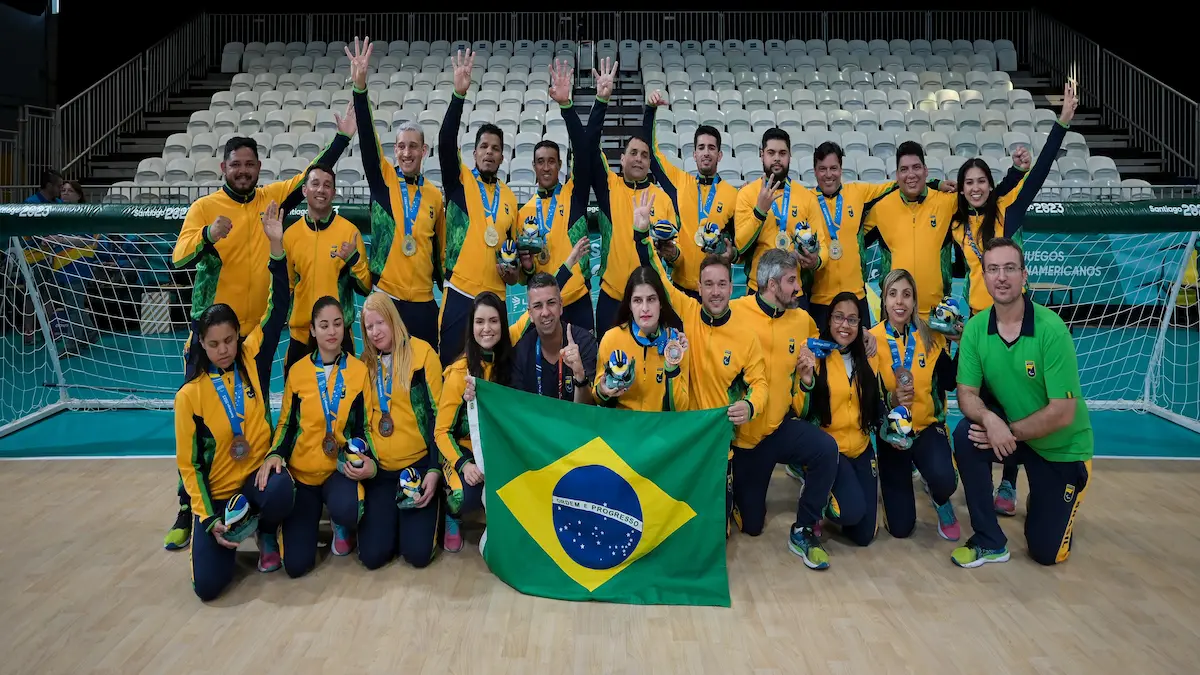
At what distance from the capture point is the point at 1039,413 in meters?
3.93

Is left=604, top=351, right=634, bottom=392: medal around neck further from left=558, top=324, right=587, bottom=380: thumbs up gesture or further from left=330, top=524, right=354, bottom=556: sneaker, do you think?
left=330, top=524, right=354, bottom=556: sneaker

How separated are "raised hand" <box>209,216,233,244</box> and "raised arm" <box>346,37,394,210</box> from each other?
28.2 inches

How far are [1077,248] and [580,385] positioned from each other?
7026 mm

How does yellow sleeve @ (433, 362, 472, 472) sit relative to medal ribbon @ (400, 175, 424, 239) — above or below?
below

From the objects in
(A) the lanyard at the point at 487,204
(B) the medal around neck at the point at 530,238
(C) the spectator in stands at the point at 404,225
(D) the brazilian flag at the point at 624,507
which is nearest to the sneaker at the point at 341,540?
(D) the brazilian flag at the point at 624,507

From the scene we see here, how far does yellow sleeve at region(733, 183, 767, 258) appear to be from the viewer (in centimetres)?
470

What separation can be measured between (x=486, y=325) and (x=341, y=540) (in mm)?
1170

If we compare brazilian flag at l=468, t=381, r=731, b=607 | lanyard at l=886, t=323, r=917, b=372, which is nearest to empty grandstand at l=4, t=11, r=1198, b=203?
lanyard at l=886, t=323, r=917, b=372

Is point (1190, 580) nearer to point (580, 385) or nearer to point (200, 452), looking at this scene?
point (580, 385)

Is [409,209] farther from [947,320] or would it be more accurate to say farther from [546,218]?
[947,320]

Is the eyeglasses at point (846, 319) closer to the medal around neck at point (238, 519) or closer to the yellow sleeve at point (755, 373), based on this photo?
the yellow sleeve at point (755, 373)

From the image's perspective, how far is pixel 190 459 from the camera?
12.2 feet

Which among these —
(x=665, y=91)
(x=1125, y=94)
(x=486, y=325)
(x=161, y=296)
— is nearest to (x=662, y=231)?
(x=486, y=325)

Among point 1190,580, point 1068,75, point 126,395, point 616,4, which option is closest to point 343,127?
point 126,395
